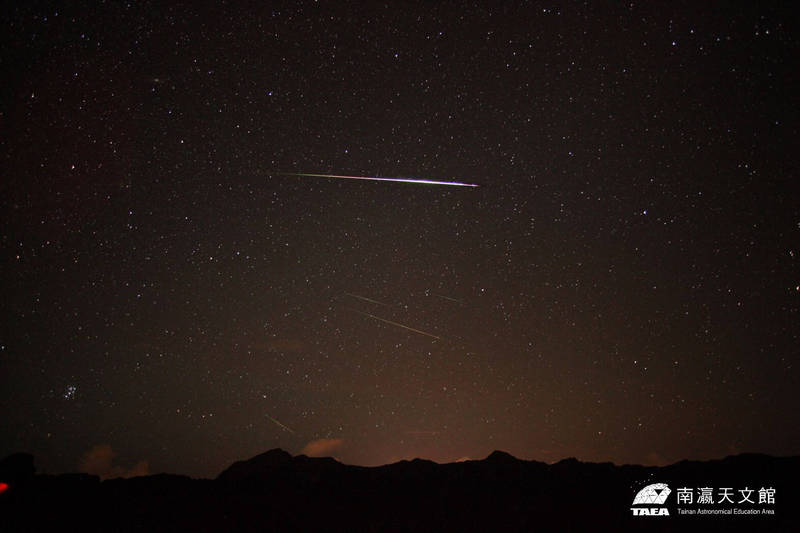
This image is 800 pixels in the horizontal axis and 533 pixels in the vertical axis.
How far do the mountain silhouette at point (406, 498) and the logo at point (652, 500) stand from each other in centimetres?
35

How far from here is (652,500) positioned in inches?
922

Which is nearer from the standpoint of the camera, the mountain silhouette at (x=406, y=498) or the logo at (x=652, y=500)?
the logo at (x=652, y=500)

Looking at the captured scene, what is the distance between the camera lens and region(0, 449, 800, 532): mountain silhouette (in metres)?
24.2

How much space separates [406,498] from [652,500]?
42.3 feet

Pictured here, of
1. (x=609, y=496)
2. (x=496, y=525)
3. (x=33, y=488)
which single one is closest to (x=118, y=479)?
(x=33, y=488)

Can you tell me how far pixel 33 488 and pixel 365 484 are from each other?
17435mm

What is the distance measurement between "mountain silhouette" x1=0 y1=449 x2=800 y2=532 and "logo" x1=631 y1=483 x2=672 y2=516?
35 centimetres

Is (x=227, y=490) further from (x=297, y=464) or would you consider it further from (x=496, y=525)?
(x=496, y=525)

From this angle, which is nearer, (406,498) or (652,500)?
(652,500)

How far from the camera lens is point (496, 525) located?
25859mm

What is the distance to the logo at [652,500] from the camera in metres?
22.4

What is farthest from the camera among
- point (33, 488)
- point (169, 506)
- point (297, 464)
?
point (297, 464)

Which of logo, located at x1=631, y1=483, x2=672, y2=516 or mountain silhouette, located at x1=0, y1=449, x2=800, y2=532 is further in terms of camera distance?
mountain silhouette, located at x1=0, y1=449, x2=800, y2=532

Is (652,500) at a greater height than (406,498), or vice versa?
(652,500)
